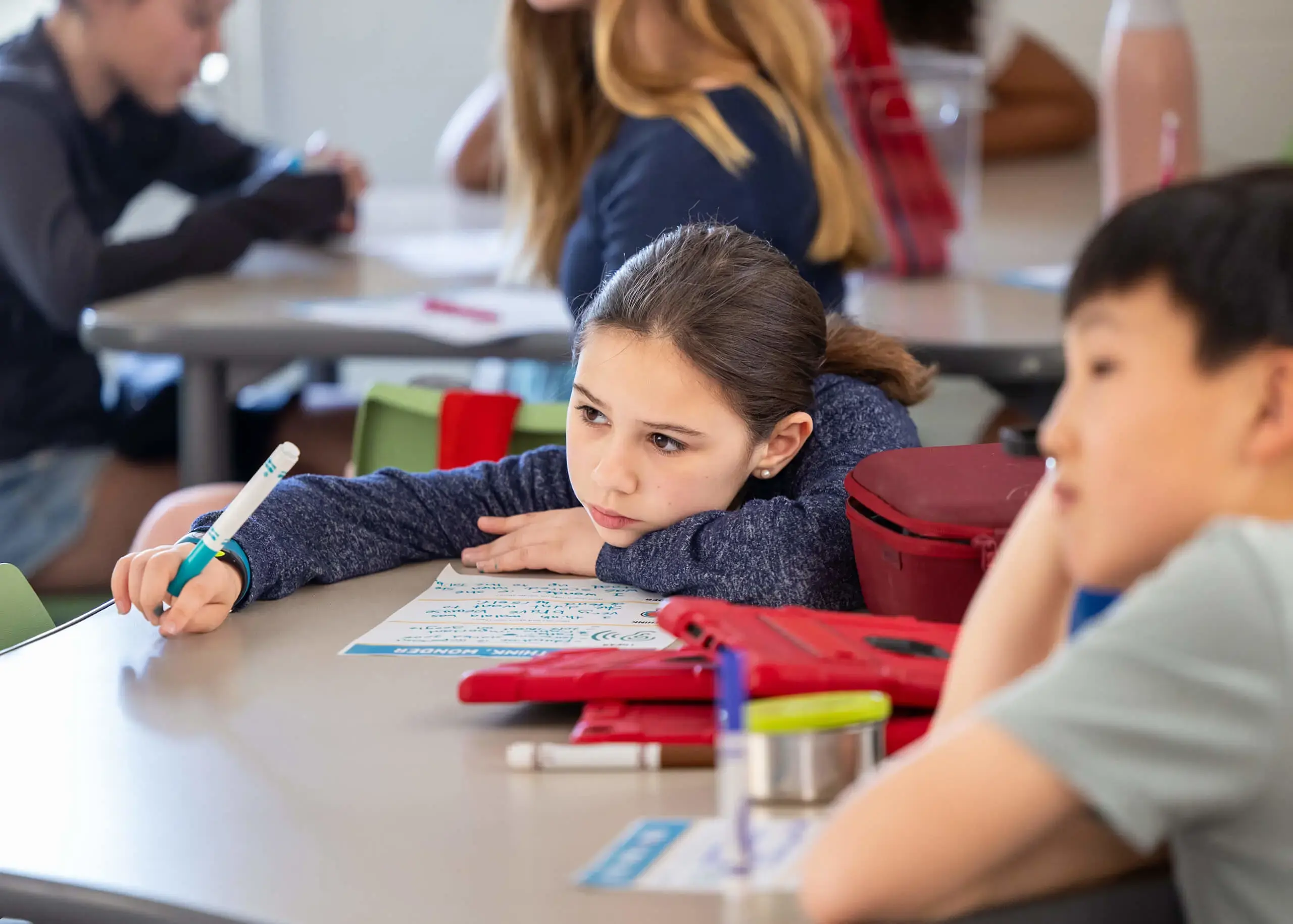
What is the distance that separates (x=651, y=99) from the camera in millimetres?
1745

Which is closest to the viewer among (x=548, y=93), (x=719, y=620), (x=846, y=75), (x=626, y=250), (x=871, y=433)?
(x=719, y=620)

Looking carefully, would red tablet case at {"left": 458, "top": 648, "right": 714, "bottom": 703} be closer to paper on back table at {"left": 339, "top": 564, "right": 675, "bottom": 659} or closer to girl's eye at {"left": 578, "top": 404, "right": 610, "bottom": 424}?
paper on back table at {"left": 339, "top": 564, "right": 675, "bottom": 659}

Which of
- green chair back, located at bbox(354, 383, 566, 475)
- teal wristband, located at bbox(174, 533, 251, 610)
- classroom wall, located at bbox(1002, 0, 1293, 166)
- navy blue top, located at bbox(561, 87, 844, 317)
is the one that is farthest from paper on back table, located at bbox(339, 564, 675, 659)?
classroom wall, located at bbox(1002, 0, 1293, 166)

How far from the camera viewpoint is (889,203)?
7.45 feet

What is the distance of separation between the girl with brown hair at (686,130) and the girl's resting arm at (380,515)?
0.37m

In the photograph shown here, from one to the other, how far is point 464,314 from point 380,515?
2.65 ft

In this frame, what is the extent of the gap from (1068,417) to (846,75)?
1.68m

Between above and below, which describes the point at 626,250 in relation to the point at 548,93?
below

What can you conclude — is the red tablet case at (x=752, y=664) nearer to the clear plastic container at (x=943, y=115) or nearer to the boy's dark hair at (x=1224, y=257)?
the boy's dark hair at (x=1224, y=257)

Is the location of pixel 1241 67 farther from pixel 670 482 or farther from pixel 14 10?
pixel 670 482

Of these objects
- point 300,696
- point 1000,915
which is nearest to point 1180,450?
point 1000,915

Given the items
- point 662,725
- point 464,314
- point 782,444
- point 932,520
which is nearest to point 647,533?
point 782,444

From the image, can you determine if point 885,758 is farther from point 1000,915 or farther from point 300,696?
point 300,696

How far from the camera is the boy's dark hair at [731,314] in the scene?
3.68ft
